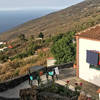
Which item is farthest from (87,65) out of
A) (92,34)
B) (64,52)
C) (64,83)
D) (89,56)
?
(64,52)

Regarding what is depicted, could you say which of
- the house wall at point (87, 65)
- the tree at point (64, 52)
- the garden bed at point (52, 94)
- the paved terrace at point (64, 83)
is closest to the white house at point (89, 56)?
the house wall at point (87, 65)

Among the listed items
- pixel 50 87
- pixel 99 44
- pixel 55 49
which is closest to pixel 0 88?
pixel 50 87

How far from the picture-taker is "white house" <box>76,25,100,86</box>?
11789 millimetres

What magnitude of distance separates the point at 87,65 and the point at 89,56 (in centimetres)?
93

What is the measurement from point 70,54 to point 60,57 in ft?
3.82

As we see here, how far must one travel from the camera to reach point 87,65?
12.8 m

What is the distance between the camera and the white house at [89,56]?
38.7 ft

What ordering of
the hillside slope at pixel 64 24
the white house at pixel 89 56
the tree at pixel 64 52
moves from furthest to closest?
the hillside slope at pixel 64 24
the tree at pixel 64 52
the white house at pixel 89 56

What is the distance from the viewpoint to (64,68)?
16.4m

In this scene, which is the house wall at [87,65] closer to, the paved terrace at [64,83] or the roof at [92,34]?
the roof at [92,34]

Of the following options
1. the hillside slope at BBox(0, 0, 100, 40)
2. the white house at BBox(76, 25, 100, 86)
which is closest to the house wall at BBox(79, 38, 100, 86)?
the white house at BBox(76, 25, 100, 86)

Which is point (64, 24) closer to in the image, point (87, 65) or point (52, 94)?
point (87, 65)

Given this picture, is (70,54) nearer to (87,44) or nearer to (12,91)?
(87,44)

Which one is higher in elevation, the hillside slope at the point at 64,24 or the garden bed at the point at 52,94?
the hillside slope at the point at 64,24
